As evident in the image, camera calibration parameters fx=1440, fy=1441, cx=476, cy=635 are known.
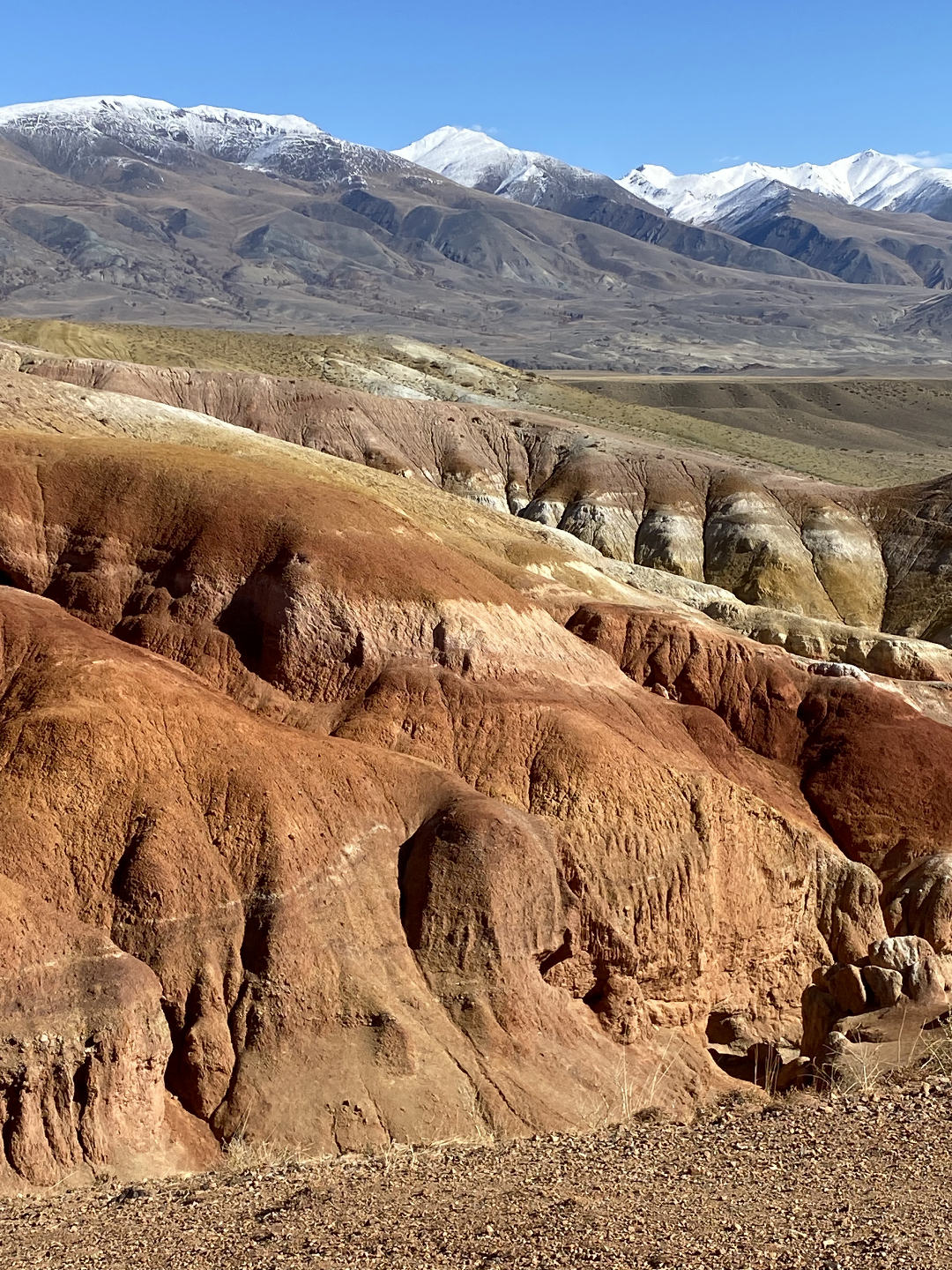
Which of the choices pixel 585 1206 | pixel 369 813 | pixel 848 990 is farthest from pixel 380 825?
pixel 585 1206

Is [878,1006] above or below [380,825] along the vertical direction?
below

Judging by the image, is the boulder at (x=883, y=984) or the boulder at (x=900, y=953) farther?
the boulder at (x=900, y=953)

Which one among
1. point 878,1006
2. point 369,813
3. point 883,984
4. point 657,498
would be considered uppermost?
point 657,498

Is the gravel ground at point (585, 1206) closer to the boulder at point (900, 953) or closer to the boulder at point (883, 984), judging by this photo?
the boulder at point (883, 984)

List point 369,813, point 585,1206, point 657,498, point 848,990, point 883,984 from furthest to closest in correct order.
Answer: point 657,498, point 848,990, point 369,813, point 883,984, point 585,1206

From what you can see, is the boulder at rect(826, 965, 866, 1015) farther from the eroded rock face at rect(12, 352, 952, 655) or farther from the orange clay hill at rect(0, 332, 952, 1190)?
the eroded rock face at rect(12, 352, 952, 655)

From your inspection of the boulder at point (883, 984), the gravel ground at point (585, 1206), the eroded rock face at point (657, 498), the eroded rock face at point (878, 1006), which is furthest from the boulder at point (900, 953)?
the eroded rock face at point (657, 498)

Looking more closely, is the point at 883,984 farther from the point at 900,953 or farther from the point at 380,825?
the point at 380,825
